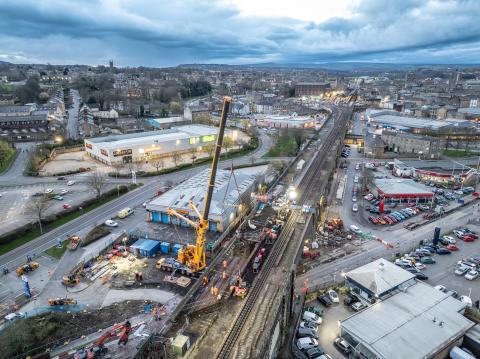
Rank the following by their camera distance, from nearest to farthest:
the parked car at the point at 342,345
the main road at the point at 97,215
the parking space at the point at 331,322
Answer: the parked car at the point at 342,345 < the parking space at the point at 331,322 < the main road at the point at 97,215

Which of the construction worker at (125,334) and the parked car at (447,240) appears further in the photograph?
the parked car at (447,240)

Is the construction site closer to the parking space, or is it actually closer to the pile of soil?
the pile of soil

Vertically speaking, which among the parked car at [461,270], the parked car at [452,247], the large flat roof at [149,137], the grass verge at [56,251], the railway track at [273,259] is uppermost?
the large flat roof at [149,137]

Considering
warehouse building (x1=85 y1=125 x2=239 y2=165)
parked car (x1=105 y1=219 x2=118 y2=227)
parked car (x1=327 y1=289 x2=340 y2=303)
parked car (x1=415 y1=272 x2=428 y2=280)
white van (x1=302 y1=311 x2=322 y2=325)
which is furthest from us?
warehouse building (x1=85 y1=125 x2=239 y2=165)

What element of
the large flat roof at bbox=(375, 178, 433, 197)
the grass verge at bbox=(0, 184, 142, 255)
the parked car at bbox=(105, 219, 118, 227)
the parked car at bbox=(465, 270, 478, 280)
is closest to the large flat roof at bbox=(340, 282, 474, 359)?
the parked car at bbox=(465, 270, 478, 280)

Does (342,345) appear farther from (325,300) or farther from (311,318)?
(325,300)

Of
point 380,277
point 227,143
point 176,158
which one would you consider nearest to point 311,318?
point 380,277

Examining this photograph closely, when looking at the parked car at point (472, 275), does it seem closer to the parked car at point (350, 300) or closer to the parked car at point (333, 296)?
the parked car at point (350, 300)

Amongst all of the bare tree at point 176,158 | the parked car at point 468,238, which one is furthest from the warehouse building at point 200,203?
the parked car at point 468,238
